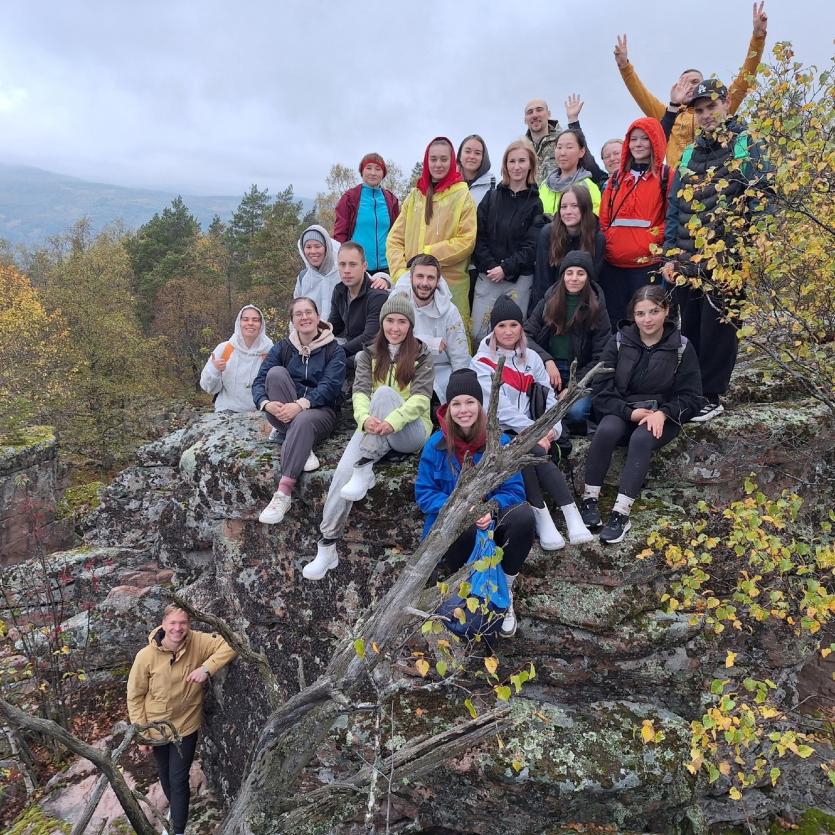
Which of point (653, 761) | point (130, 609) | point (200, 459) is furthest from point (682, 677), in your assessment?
point (130, 609)

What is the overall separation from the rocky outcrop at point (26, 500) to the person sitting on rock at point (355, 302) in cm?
1530

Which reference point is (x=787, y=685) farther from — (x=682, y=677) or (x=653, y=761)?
(x=653, y=761)

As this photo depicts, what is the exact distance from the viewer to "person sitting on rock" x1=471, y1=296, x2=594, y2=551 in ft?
18.1

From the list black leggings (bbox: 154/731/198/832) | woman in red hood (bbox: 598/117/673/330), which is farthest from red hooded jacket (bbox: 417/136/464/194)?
black leggings (bbox: 154/731/198/832)

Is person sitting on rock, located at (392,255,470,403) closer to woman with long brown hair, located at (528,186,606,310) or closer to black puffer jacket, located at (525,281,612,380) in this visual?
black puffer jacket, located at (525,281,612,380)

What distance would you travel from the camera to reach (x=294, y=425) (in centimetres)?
622

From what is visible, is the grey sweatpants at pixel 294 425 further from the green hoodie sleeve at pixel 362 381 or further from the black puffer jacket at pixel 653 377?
the black puffer jacket at pixel 653 377

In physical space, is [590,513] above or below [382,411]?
below

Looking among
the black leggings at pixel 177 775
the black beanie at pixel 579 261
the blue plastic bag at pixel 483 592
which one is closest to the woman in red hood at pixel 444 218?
the black beanie at pixel 579 261

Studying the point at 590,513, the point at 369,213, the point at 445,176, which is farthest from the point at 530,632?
the point at 369,213

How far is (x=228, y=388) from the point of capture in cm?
762

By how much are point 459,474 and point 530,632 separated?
81.3 inches

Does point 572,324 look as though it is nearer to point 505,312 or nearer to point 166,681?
point 505,312

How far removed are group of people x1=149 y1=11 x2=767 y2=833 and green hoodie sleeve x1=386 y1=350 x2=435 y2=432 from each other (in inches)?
0.6
